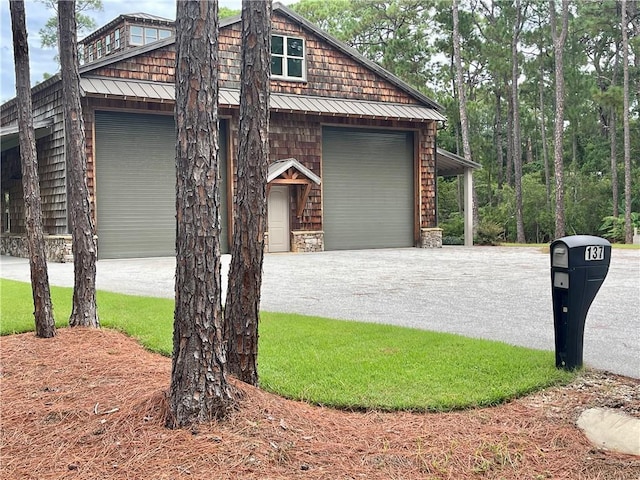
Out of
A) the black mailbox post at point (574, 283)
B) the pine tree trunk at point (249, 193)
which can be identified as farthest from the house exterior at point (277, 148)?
the black mailbox post at point (574, 283)

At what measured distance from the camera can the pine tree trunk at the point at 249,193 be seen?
12.5 ft

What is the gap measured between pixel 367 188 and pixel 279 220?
3.21 meters

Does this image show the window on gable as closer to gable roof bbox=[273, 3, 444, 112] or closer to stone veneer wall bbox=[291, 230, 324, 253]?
gable roof bbox=[273, 3, 444, 112]

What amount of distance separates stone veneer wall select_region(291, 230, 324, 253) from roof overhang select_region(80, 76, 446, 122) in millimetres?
3482

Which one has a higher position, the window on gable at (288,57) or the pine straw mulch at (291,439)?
the window on gable at (288,57)

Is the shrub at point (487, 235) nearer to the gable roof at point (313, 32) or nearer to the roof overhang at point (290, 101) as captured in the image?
the gable roof at point (313, 32)

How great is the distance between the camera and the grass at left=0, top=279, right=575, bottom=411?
13.1ft

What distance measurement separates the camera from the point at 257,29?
12.5ft

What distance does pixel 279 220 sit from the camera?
18.7 meters

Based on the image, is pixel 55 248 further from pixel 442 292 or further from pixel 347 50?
pixel 442 292

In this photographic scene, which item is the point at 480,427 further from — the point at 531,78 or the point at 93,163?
the point at 531,78

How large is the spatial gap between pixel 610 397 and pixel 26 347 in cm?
451

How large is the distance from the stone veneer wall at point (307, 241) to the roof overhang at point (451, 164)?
5.56m

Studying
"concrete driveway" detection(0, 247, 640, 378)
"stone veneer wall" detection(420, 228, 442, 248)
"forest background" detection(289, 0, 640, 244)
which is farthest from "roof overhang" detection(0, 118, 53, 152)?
"forest background" detection(289, 0, 640, 244)
